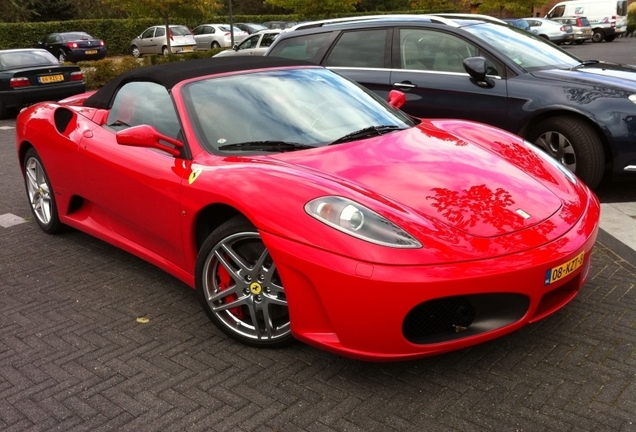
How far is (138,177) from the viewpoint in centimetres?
399

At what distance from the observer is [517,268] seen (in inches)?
113

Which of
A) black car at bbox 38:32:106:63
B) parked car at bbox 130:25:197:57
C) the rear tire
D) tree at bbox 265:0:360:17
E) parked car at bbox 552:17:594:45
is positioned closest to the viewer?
tree at bbox 265:0:360:17

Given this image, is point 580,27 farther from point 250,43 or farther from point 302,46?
point 302,46

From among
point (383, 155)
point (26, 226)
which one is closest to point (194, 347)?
point (383, 155)

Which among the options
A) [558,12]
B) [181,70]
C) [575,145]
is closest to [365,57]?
[575,145]

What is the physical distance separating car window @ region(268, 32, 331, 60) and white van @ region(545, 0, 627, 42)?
30669mm

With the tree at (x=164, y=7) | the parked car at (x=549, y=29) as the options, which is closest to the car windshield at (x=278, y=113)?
the tree at (x=164, y=7)

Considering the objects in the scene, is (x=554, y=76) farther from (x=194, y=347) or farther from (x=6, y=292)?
(x=6, y=292)

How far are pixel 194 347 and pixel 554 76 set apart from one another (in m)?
4.26

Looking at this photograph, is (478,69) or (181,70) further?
(478,69)

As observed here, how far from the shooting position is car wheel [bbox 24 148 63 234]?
5.23 meters

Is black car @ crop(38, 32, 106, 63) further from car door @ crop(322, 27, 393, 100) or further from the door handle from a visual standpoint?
the door handle

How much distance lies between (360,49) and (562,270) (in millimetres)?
4604

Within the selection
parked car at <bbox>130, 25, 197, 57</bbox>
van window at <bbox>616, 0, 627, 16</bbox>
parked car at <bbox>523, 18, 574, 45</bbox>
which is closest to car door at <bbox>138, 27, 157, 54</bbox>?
parked car at <bbox>130, 25, 197, 57</bbox>
